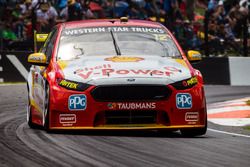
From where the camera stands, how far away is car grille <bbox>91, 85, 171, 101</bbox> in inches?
364

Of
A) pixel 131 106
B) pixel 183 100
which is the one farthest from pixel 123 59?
pixel 183 100

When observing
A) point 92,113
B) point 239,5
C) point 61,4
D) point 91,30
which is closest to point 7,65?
point 61,4

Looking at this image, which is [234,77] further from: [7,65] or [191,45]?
[7,65]

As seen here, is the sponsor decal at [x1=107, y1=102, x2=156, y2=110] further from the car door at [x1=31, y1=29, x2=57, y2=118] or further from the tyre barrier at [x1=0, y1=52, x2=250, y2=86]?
the tyre barrier at [x1=0, y1=52, x2=250, y2=86]

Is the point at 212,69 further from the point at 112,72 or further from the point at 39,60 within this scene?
the point at 112,72

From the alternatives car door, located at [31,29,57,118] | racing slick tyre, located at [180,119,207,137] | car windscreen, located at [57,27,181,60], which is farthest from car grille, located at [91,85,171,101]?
car windscreen, located at [57,27,181,60]

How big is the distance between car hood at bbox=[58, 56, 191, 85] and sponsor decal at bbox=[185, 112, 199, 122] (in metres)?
0.41

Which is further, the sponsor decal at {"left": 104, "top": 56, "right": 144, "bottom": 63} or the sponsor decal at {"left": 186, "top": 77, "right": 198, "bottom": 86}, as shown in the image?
the sponsor decal at {"left": 104, "top": 56, "right": 144, "bottom": 63}

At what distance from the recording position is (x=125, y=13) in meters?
23.2

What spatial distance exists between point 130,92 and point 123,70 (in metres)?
0.30

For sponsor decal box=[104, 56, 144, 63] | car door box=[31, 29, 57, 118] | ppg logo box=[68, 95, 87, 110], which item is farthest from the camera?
car door box=[31, 29, 57, 118]

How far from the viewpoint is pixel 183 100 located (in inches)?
370

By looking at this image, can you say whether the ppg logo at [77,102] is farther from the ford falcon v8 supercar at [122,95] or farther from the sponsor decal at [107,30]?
the sponsor decal at [107,30]

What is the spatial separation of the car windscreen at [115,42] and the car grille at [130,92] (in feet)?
3.78
